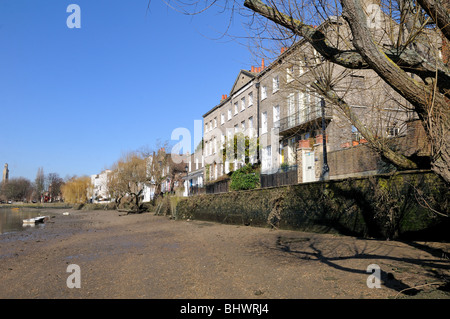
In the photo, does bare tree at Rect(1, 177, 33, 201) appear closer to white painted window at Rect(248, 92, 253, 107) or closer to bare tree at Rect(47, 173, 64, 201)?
bare tree at Rect(47, 173, 64, 201)

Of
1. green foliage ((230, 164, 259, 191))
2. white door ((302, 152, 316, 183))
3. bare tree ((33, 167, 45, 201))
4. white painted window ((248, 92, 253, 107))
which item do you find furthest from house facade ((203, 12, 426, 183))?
bare tree ((33, 167, 45, 201))

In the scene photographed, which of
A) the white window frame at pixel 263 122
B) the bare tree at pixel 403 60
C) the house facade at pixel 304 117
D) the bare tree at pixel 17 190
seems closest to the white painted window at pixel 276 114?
the house facade at pixel 304 117

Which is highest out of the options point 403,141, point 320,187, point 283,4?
point 283,4

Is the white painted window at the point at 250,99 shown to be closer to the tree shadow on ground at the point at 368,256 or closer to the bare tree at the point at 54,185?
the tree shadow on ground at the point at 368,256

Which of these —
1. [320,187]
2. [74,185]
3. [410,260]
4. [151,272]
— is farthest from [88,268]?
[74,185]

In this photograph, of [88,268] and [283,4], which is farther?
[88,268]

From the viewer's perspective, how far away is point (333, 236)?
1042 cm

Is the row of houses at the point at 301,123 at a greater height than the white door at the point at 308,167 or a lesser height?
greater

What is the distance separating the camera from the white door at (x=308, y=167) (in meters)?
17.2

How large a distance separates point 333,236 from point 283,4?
741 centimetres

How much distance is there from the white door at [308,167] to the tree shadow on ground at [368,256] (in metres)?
7.06

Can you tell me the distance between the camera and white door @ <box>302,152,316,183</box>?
1719 cm

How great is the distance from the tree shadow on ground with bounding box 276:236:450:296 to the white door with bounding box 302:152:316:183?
23.2ft
